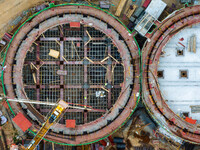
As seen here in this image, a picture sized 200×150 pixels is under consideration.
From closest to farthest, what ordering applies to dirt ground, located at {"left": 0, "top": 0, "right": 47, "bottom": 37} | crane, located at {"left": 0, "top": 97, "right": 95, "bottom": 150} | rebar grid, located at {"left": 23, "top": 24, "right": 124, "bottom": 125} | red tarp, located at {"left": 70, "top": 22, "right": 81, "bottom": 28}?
crane, located at {"left": 0, "top": 97, "right": 95, "bottom": 150}, red tarp, located at {"left": 70, "top": 22, "right": 81, "bottom": 28}, rebar grid, located at {"left": 23, "top": 24, "right": 124, "bottom": 125}, dirt ground, located at {"left": 0, "top": 0, "right": 47, "bottom": 37}

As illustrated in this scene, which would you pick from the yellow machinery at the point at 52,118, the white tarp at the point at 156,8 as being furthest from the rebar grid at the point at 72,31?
the white tarp at the point at 156,8

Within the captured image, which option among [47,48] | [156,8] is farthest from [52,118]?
[156,8]

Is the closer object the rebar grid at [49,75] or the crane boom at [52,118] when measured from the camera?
the crane boom at [52,118]

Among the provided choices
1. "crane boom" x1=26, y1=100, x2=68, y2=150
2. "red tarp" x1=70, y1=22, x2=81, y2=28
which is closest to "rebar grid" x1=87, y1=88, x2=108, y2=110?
"crane boom" x1=26, y1=100, x2=68, y2=150

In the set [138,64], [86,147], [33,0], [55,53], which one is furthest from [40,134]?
[33,0]

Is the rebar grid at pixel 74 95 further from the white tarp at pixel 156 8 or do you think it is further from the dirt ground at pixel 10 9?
the white tarp at pixel 156 8

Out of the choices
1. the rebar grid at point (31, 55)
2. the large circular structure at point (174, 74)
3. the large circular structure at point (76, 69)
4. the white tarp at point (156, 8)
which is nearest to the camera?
the large circular structure at point (174, 74)

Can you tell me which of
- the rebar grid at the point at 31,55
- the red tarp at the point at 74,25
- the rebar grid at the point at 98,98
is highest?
the red tarp at the point at 74,25

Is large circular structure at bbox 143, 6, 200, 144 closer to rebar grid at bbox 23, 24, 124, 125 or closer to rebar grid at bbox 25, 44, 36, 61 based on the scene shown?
rebar grid at bbox 23, 24, 124, 125
